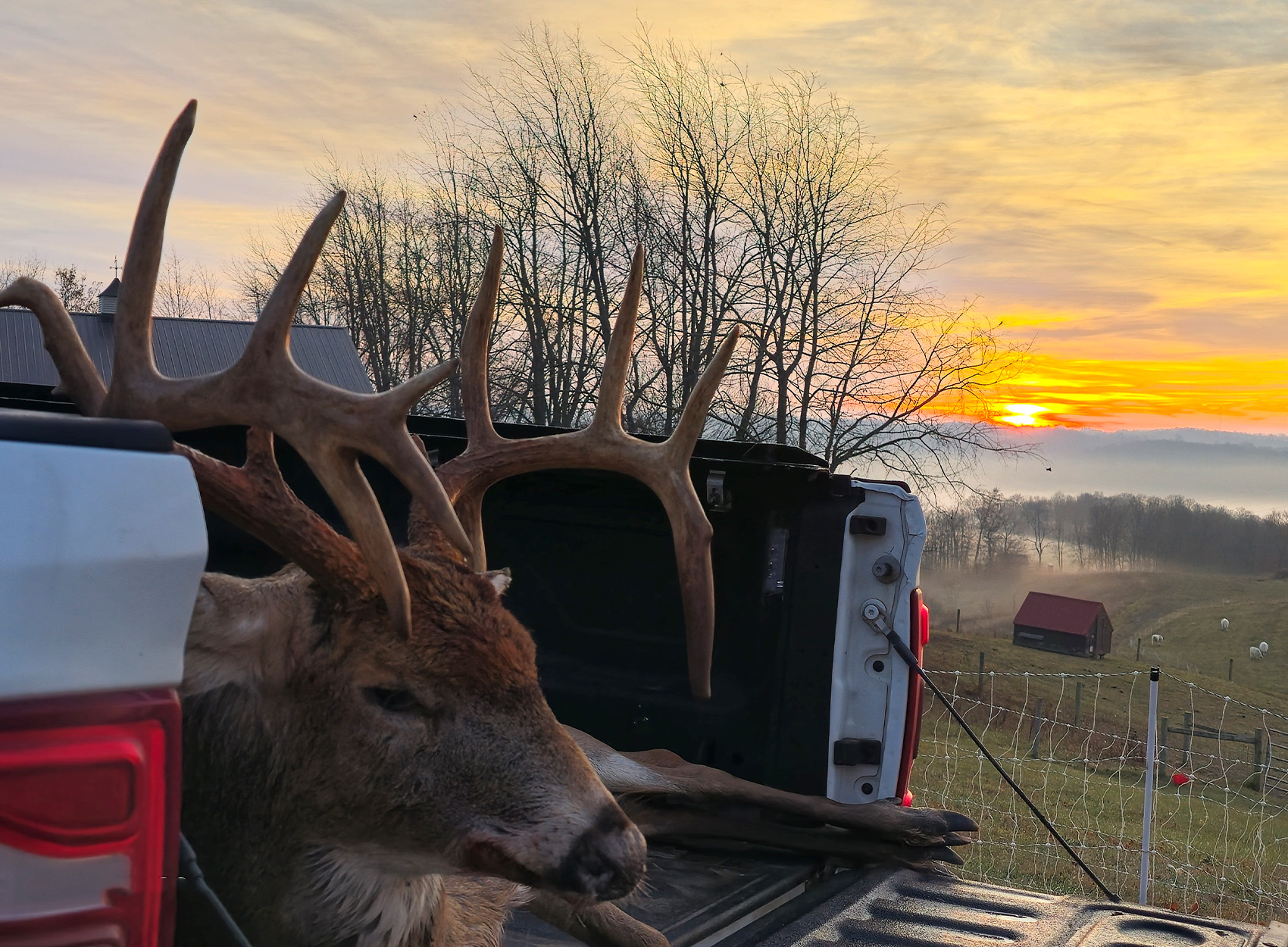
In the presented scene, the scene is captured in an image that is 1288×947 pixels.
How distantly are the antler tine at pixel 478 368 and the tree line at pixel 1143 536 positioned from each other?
102291 mm

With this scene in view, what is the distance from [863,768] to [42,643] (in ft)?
10.8

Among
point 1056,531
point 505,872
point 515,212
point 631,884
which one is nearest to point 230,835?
point 505,872

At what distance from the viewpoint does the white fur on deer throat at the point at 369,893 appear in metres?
2.50

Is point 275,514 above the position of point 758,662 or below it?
above

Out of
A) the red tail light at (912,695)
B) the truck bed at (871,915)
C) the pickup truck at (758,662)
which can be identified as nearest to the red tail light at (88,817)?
the pickup truck at (758,662)

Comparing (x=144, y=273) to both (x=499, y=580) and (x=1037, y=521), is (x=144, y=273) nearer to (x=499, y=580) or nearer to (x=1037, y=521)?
(x=499, y=580)

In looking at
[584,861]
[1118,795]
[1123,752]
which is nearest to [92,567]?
[584,861]

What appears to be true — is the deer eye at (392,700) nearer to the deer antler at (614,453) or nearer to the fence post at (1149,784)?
the deer antler at (614,453)

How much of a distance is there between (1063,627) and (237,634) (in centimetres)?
6887

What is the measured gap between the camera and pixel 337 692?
242cm

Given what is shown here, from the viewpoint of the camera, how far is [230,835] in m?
2.42

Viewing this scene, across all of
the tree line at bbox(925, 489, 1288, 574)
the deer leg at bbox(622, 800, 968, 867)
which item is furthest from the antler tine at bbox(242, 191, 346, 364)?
the tree line at bbox(925, 489, 1288, 574)

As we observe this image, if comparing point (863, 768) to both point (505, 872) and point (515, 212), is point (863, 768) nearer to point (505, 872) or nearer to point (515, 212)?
point (505, 872)

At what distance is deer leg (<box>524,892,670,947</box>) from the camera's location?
3424 millimetres
